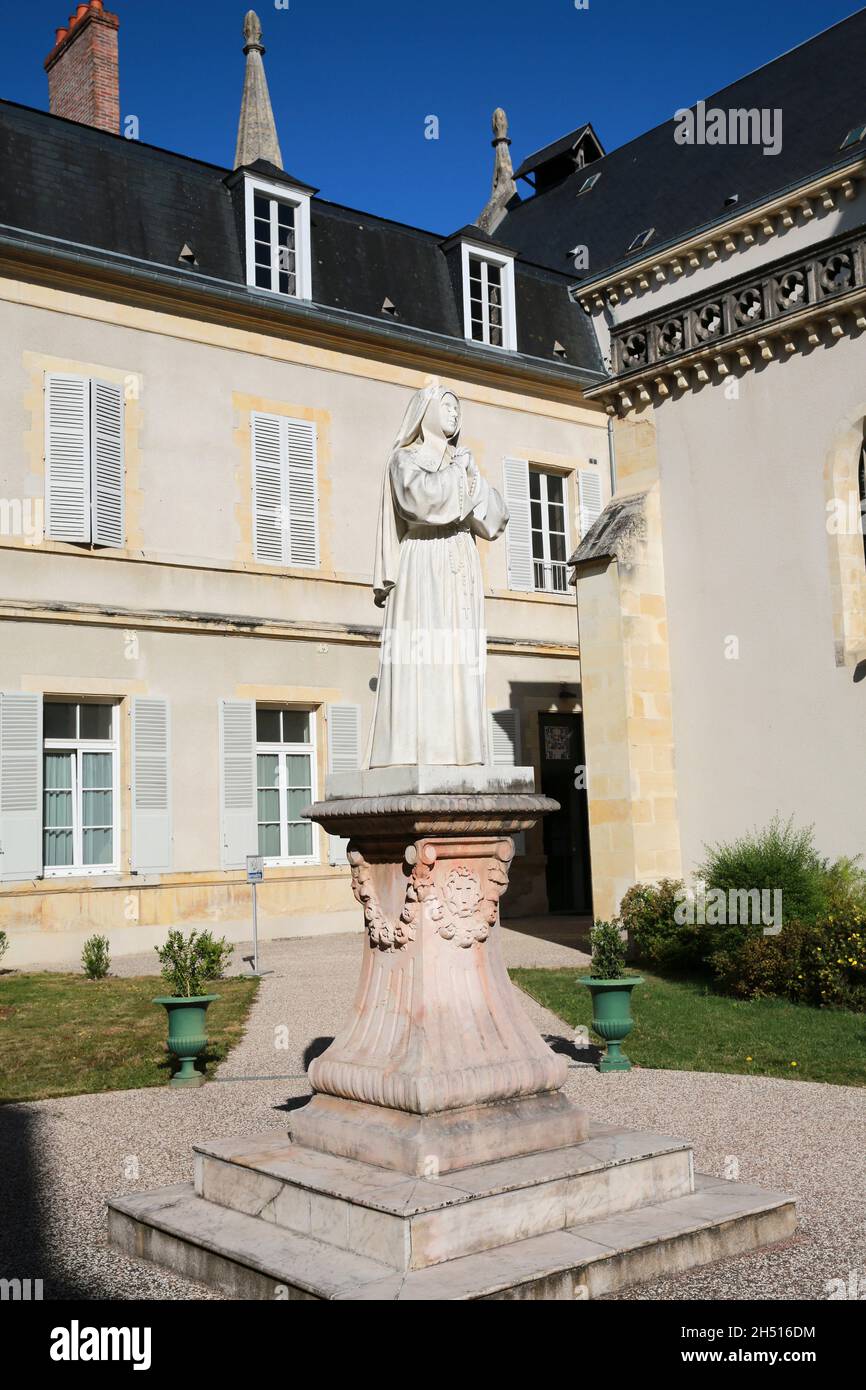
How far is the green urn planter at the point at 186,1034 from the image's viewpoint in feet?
25.3

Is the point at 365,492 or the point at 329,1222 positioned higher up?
the point at 365,492

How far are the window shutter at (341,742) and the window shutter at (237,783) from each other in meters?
1.09

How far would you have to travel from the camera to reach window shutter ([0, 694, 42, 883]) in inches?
539

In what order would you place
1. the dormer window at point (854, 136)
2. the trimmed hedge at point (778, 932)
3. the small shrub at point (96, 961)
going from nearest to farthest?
the trimmed hedge at point (778, 932) → the small shrub at point (96, 961) → the dormer window at point (854, 136)

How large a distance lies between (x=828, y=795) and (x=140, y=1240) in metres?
8.47

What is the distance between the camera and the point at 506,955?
530 inches

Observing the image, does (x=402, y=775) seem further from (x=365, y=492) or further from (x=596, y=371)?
(x=596, y=371)

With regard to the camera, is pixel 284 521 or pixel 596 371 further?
pixel 596 371

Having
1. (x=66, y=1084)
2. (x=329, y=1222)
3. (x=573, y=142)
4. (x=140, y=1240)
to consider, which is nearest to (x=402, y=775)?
(x=329, y=1222)

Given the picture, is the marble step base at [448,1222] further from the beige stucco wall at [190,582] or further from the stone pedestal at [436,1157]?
the beige stucco wall at [190,582]

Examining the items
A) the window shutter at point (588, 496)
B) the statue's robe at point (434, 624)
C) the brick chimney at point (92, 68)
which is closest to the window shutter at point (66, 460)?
the brick chimney at point (92, 68)

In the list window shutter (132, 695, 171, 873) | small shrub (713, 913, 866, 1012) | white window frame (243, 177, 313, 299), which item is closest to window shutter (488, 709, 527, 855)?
window shutter (132, 695, 171, 873)

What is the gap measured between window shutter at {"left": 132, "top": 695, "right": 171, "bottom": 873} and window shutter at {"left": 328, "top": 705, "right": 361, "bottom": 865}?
2250 mm
